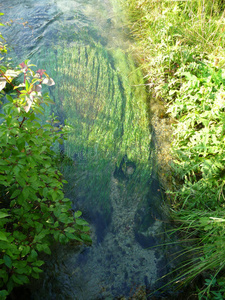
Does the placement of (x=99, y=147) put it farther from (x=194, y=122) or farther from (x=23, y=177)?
(x=23, y=177)

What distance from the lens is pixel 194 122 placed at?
2709 millimetres

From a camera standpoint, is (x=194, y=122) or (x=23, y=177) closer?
(x=23, y=177)

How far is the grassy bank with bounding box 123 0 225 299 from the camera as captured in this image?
182cm

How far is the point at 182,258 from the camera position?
1.97 metres

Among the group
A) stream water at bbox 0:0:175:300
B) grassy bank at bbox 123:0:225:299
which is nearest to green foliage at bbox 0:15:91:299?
stream water at bbox 0:0:175:300

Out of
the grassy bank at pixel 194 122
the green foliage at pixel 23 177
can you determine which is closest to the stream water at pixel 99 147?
the grassy bank at pixel 194 122

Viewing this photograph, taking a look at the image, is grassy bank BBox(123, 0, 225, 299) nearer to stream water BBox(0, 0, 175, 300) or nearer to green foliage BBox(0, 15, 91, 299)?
stream water BBox(0, 0, 175, 300)

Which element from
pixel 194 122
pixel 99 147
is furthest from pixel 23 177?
pixel 194 122

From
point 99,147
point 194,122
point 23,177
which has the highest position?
point 23,177

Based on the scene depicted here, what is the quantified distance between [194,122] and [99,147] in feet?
3.56

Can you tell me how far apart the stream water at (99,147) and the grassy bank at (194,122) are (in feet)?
0.69

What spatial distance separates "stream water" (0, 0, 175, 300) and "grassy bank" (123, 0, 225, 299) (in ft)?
0.69

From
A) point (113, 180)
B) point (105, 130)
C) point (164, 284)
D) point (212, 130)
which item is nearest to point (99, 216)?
point (113, 180)

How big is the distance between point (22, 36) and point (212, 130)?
328 cm
